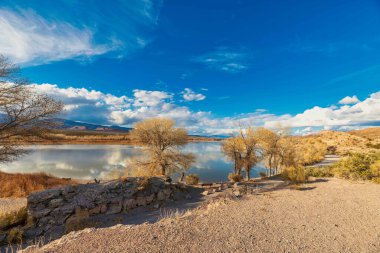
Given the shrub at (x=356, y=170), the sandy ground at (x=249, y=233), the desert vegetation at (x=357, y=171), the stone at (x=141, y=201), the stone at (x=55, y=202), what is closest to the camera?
the sandy ground at (x=249, y=233)

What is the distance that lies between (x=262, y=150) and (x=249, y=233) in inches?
1068

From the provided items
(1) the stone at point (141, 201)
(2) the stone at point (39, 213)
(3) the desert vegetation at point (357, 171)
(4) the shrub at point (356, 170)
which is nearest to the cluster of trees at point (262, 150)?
(3) the desert vegetation at point (357, 171)

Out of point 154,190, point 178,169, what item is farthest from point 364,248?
point 178,169

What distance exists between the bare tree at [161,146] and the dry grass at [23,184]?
8.54 metres

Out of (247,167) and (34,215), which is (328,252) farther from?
(247,167)

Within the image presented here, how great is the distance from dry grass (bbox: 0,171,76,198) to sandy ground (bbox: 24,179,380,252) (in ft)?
59.7

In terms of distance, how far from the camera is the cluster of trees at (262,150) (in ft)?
99.3

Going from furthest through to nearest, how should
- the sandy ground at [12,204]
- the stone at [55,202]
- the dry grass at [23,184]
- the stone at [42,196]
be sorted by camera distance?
A: 1. the dry grass at [23,184]
2. the sandy ground at [12,204]
3. the stone at [55,202]
4. the stone at [42,196]

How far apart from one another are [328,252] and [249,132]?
Answer: 25371 millimetres

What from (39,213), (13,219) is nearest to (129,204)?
(39,213)

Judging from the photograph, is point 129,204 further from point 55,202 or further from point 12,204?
point 12,204

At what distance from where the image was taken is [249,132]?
3092 centimetres

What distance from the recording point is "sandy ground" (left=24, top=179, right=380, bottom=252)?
19.4 feet

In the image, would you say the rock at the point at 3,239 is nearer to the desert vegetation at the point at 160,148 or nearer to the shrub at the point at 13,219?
the shrub at the point at 13,219
